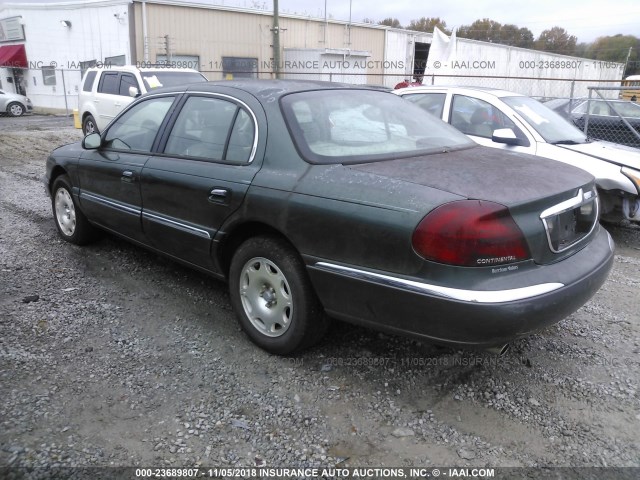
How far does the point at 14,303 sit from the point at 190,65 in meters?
21.4

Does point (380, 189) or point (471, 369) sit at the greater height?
point (380, 189)

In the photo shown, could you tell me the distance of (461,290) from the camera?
247 cm

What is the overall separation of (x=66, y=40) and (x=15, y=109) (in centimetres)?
448

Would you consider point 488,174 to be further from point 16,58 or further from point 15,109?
point 16,58

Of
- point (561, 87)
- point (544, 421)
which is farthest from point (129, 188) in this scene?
point (561, 87)

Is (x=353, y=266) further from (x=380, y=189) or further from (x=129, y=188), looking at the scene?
(x=129, y=188)

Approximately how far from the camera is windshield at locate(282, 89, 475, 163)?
3178 mm

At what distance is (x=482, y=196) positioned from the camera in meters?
2.57

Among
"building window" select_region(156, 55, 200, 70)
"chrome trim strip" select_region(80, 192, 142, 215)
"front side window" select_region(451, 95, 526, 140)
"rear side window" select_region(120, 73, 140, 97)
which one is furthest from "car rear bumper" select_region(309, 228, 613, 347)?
"building window" select_region(156, 55, 200, 70)

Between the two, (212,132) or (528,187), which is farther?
(212,132)

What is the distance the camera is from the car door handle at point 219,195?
3.35m

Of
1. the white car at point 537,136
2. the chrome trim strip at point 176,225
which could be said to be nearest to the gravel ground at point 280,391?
the chrome trim strip at point 176,225

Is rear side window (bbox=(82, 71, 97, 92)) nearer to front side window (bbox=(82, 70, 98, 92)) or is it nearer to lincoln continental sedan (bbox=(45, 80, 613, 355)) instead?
front side window (bbox=(82, 70, 98, 92))

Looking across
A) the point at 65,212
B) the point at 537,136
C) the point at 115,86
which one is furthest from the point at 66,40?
the point at 537,136
